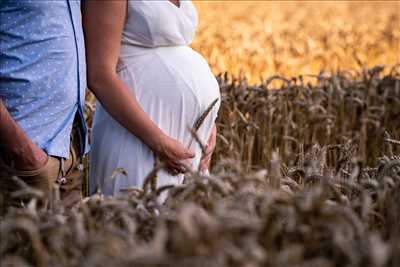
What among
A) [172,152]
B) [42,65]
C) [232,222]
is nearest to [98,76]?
[42,65]

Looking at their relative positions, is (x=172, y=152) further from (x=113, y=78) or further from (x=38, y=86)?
(x=38, y=86)

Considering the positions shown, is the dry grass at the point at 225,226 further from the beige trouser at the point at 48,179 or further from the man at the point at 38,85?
the man at the point at 38,85

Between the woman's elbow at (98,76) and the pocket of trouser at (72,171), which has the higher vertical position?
the woman's elbow at (98,76)

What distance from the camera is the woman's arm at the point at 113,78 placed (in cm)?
289

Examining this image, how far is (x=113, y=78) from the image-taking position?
2.93m

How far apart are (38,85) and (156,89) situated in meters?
0.52

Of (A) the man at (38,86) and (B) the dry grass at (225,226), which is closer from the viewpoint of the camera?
(B) the dry grass at (225,226)

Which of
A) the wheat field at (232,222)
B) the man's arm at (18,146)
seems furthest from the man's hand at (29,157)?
the wheat field at (232,222)

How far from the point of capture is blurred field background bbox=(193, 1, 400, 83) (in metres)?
8.73

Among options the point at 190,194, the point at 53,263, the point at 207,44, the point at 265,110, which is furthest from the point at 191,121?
the point at 207,44

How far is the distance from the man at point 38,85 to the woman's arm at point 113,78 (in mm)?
→ 49

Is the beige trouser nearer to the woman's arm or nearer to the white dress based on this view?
the white dress

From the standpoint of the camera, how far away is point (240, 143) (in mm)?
4633

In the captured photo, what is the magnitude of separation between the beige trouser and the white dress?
0.12 metres
